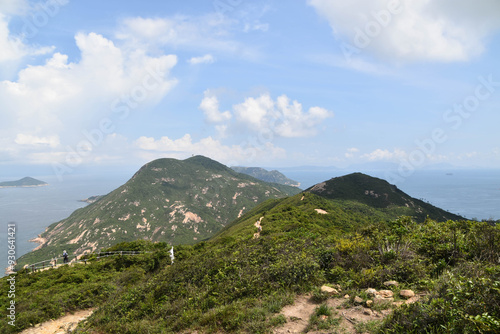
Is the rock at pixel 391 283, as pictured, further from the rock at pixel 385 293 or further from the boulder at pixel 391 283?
the rock at pixel 385 293

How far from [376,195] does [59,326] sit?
148 meters

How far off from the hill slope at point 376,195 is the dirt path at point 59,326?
415ft

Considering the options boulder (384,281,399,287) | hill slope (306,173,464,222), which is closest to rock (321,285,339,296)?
boulder (384,281,399,287)

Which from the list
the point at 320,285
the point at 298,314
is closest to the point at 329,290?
the point at 320,285

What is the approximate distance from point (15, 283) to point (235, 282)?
23.0 meters

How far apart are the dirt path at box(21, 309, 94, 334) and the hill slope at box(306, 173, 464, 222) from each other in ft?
415

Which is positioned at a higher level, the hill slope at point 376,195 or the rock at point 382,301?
the rock at point 382,301

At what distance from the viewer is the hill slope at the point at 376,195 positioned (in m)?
117

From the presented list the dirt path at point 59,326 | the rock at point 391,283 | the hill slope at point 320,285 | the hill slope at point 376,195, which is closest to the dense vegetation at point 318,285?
the hill slope at point 320,285

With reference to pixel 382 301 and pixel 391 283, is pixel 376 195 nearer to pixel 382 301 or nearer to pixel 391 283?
pixel 391 283

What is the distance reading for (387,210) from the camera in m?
115

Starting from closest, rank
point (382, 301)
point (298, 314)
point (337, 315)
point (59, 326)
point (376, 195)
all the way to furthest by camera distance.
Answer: point (337, 315) < point (382, 301) < point (298, 314) < point (59, 326) < point (376, 195)

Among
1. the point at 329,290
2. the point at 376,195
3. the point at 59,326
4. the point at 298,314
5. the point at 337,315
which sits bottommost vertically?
the point at 376,195

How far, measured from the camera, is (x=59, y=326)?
13414 millimetres
